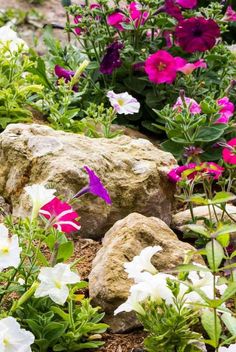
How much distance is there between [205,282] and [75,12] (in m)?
2.63

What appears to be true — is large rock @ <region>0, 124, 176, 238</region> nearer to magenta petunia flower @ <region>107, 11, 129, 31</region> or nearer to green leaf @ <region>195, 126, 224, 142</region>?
green leaf @ <region>195, 126, 224, 142</region>

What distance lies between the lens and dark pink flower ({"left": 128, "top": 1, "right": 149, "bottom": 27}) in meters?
4.33

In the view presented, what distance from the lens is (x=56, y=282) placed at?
226cm

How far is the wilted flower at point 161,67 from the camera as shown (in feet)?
13.8

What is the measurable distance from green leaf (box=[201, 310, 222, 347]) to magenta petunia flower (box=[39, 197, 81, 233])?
0.49m

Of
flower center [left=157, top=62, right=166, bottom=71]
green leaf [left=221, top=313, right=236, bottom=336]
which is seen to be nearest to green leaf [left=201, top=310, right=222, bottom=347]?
green leaf [left=221, top=313, right=236, bottom=336]

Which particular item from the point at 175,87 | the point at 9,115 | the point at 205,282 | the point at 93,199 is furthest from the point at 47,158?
the point at 175,87

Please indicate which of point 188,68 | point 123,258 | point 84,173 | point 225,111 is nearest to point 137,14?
point 188,68

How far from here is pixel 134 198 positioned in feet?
10.5

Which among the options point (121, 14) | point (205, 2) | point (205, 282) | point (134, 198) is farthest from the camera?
point (205, 2)

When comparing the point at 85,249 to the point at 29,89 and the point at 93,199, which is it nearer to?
the point at 93,199

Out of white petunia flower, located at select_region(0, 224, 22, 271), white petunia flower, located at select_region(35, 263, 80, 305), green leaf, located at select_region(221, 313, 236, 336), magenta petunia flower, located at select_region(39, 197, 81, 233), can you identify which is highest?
white petunia flower, located at select_region(0, 224, 22, 271)

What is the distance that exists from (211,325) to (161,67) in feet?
7.34

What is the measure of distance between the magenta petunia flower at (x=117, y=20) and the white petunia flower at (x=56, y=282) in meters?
2.37
